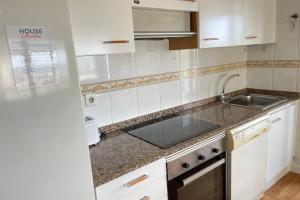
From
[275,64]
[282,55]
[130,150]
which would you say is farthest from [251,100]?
[130,150]

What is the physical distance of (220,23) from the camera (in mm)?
1903

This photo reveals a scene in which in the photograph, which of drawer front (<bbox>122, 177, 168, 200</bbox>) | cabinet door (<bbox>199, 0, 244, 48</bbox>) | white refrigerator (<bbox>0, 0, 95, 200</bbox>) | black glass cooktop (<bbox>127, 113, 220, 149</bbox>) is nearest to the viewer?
white refrigerator (<bbox>0, 0, 95, 200</bbox>)

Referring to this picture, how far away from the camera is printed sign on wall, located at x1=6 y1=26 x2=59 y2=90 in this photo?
2.46 feet

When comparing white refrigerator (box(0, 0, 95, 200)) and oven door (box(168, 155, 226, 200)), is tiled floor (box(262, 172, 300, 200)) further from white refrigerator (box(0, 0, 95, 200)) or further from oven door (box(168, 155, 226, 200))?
white refrigerator (box(0, 0, 95, 200))

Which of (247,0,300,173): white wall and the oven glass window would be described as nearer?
the oven glass window

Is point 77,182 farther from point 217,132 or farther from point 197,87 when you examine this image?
point 197,87

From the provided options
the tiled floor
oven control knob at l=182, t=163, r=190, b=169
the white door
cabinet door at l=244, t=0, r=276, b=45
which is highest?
cabinet door at l=244, t=0, r=276, b=45

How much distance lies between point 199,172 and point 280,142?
49.5 inches

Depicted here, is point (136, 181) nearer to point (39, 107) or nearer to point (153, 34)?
point (39, 107)

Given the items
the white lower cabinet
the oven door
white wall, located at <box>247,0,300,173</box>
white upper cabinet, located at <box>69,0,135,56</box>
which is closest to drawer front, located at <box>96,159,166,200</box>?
the oven door

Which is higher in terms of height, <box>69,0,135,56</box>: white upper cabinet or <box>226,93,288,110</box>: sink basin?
<box>69,0,135,56</box>: white upper cabinet

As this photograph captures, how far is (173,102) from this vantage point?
214cm

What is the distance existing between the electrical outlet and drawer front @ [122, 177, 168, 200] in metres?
0.65

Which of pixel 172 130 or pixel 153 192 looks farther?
pixel 172 130
